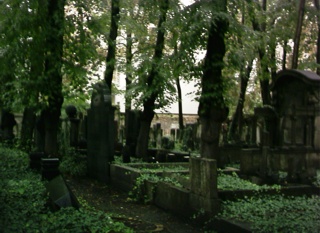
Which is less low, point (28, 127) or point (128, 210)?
point (28, 127)

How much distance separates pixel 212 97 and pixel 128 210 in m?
2.88

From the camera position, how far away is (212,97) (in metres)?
10.5

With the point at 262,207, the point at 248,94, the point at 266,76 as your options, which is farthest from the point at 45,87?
the point at 248,94

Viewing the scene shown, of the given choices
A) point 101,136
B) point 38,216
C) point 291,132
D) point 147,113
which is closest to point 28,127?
point 147,113

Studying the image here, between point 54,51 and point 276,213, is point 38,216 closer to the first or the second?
point 276,213

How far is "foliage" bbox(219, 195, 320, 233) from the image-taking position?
6.40m

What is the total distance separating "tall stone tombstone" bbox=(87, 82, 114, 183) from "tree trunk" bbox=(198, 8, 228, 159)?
3779mm

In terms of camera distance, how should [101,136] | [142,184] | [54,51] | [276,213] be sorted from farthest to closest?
1. [101,136]
2. [54,51]
3. [142,184]
4. [276,213]

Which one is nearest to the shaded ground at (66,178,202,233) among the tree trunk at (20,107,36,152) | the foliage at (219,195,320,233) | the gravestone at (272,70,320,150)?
the foliage at (219,195,320,233)

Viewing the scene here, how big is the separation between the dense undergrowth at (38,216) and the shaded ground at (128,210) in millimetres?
1335

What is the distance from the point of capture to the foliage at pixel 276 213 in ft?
21.0

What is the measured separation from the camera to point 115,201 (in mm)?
11062

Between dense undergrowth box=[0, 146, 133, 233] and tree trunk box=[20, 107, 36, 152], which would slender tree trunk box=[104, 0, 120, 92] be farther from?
dense undergrowth box=[0, 146, 133, 233]

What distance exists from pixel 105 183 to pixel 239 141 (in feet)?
14.8
